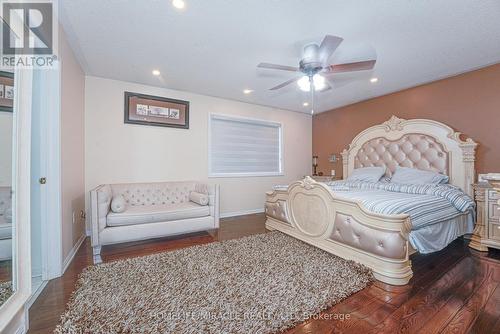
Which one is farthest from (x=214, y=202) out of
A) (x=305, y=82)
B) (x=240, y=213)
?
(x=305, y=82)

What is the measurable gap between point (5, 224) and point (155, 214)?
152 centimetres

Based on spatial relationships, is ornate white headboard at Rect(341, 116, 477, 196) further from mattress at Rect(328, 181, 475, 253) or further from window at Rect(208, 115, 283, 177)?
window at Rect(208, 115, 283, 177)

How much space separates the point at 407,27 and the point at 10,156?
11.4 ft

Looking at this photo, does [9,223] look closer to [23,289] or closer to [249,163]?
[23,289]

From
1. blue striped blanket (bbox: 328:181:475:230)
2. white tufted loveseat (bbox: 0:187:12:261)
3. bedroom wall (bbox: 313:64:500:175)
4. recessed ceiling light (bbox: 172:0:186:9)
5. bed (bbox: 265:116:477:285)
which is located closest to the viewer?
white tufted loveseat (bbox: 0:187:12:261)

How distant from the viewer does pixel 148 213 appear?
282cm

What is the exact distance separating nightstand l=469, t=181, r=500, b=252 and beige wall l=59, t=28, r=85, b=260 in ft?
15.8

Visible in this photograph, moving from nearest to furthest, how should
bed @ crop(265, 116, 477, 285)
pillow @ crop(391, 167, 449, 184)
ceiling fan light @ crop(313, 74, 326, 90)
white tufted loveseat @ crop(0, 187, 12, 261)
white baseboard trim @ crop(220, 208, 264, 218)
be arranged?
white tufted loveseat @ crop(0, 187, 12, 261) → bed @ crop(265, 116, 477, 285) → ceiling fan light @ crop(313, 74, 326, 90) → pillow @ crop(391, 167, 449, 184) → white baseboard trim @ crop(220, 208, 264, 218)

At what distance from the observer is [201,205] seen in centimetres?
324

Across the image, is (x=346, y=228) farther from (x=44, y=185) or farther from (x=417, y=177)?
(x=44, y=185)

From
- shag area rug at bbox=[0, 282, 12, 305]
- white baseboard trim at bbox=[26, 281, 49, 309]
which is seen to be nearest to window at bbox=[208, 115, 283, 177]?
white baseboard trim at bbox=[26, 281, 49, 309]

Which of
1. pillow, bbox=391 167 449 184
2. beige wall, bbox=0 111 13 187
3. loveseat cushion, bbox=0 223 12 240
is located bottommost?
loveseat cushion, bbox=0 223 12 240

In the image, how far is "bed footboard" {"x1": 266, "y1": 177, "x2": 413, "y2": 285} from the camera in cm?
189

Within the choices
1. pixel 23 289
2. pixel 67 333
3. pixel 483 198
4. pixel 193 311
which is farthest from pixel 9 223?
pixel 483 198
